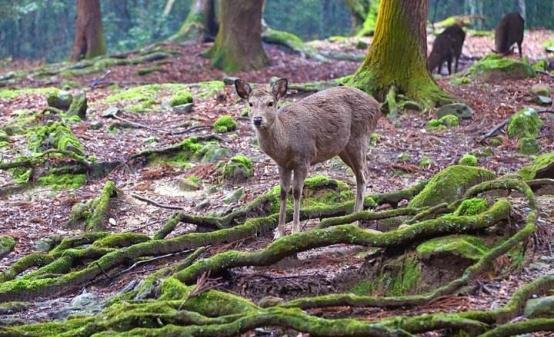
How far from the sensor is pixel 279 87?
738 cm

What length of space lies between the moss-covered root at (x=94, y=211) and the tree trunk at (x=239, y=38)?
10560 millimetres

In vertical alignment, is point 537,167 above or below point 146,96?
above

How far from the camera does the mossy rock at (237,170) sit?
10758 millimetres

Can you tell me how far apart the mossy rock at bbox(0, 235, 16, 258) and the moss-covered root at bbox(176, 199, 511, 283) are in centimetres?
346

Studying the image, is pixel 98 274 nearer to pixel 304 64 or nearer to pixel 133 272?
pixel 133 272

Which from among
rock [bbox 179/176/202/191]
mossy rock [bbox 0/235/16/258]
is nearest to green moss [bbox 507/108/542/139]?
rock [bbox 179/176/202/191]

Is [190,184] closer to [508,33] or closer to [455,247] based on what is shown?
[455,247]

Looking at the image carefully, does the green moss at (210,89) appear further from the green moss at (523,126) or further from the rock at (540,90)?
the green moss at (523,126)

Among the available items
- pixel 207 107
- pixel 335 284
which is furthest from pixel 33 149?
pixel 335 284

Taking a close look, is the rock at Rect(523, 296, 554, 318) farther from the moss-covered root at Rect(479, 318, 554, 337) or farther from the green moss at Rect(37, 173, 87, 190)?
the green moss at Rect(37, 173, 87, 190)

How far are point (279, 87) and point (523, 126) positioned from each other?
5.86 meters

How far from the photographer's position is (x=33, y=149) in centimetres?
1276

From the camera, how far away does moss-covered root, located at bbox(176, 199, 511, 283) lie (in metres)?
6.22

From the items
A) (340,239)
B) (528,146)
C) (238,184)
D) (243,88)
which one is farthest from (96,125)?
(340,239)
